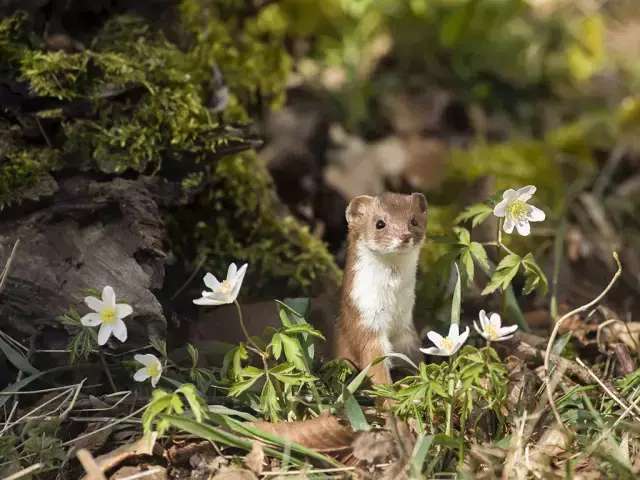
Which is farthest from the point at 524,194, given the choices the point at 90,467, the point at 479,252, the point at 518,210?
the point at 90,467

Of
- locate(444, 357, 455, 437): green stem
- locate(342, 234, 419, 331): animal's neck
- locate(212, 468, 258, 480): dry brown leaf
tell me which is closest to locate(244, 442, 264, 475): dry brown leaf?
locate(212, 468, 258, 480): dry brown leaf

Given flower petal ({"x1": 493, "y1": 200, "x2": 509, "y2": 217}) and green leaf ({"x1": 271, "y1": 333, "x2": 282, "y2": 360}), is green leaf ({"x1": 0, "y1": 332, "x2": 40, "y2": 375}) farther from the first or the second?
flower petal ({"x1": 493, "y1": 200, "x2": 509, "y2": 217})

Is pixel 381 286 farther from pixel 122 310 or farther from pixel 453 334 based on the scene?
pixel 122 310

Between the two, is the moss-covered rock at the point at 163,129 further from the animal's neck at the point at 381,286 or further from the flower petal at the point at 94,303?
the flower petal at the point at 94,303

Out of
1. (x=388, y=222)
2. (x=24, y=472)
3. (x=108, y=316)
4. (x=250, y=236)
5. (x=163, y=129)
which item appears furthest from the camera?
(x=250, y=236)

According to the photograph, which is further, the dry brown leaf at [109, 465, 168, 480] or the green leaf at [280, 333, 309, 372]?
the green leaf at [280, 333, 309, 372]

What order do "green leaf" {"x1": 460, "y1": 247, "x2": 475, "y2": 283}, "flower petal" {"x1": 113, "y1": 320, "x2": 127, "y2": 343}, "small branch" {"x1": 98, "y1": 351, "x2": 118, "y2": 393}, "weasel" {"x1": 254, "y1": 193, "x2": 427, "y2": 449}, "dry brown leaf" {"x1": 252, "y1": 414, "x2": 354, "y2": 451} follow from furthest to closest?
1. "weasel" {"x1": 254, "y1": 193, "x2": 427, "y2": 449}
2. "green leaf" {"x1": 460, "y1": 247, "x2": 475, "y2": 283}
3. "small branch" {"x1": 98, "y1": 351, "x2": 118, "y2": 393}
4. "flower petal" {"x1": 113, "y1": 320, "x2": 127, "y2": 343}
5. "dry brown leaf" {"x1": 252, "y1": 414, "x2": 354, "y2": 451}

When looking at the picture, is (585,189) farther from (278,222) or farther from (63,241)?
(63,241)
